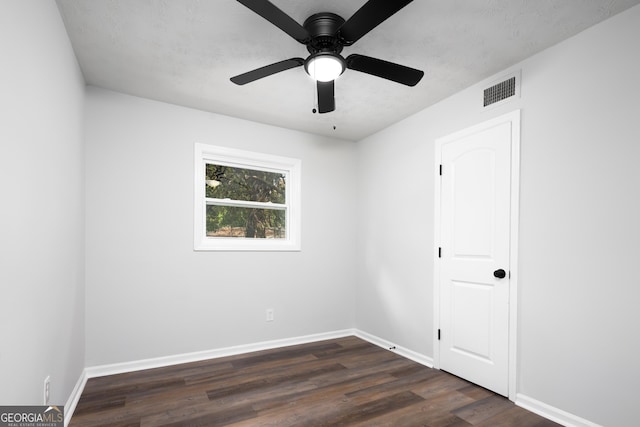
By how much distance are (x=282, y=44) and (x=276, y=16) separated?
73cm

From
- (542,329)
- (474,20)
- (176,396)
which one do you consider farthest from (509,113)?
(176,396)

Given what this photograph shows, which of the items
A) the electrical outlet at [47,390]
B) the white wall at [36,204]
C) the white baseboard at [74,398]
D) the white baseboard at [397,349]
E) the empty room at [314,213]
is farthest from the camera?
the white baseboard at [397,349]

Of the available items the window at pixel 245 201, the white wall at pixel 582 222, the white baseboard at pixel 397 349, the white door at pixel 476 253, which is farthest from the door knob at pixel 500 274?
the window at pixel 245 201

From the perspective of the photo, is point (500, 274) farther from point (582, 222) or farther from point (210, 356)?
point (210, 356)

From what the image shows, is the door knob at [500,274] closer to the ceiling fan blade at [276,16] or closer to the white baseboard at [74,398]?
the ceiling fan blade at [276,16]

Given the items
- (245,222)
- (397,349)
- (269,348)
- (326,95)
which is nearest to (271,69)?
(326,95)

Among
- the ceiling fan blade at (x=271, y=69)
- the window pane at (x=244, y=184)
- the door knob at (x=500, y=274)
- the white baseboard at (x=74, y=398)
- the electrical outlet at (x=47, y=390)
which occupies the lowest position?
the white baseboard at (x=74, y=398)

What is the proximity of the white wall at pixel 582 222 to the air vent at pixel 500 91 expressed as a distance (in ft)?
0.26

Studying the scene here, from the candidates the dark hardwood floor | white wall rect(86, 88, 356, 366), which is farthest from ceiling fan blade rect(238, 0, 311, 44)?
the dark hardwood floor

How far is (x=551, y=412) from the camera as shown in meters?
2.32

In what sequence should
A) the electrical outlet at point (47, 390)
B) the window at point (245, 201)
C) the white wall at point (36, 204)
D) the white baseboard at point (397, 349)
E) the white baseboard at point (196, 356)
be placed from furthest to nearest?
1. the window at point (245, 201)
2. the white baseboard at point (397, 349)
3. the white baseboard at point (196, 356)
4. the electrical outlet at point (47, 390)
5. the white wall at point (36, 204)

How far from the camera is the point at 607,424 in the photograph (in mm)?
2049

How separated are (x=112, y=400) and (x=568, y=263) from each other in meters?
3.42

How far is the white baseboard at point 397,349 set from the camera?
3.38m
